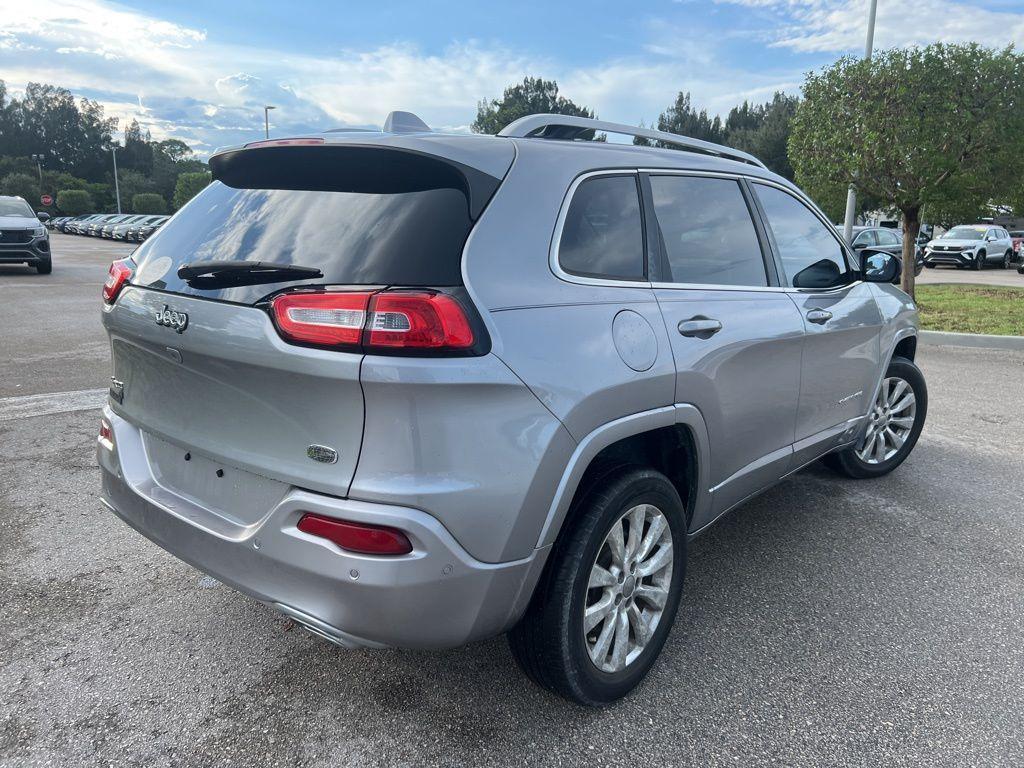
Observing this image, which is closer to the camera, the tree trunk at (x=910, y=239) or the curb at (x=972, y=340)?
the curb at (x=972, y=340)

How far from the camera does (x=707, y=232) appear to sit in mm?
2971

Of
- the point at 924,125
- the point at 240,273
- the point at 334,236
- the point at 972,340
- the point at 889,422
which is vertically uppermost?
the point at 924,125

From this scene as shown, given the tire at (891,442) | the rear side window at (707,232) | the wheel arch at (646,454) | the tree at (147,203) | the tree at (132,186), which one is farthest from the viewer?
the tree at (132,186)

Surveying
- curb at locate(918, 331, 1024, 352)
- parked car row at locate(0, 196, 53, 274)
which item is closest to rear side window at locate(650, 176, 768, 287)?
curb at locate(918, 331, 1024, 352)

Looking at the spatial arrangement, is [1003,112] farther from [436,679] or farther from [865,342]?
[436,679]

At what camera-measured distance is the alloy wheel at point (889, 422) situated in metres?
4.53

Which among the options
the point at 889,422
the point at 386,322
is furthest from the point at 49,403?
the point at 889,422

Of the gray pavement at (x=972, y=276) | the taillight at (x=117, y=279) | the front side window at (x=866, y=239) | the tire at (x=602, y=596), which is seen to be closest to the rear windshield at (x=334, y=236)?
the taillight at (x=117, y=279)

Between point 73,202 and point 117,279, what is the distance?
82647 millimetres

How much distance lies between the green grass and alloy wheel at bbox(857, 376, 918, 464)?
6962mm

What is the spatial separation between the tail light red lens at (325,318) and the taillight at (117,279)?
0.96m

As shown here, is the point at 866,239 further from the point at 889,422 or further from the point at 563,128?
the point at 563,128

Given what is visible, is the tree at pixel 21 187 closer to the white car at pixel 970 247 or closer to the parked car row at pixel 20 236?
the parked car row at pixel 20 236

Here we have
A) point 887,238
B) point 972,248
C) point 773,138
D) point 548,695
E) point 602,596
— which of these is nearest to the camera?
point 602,596
